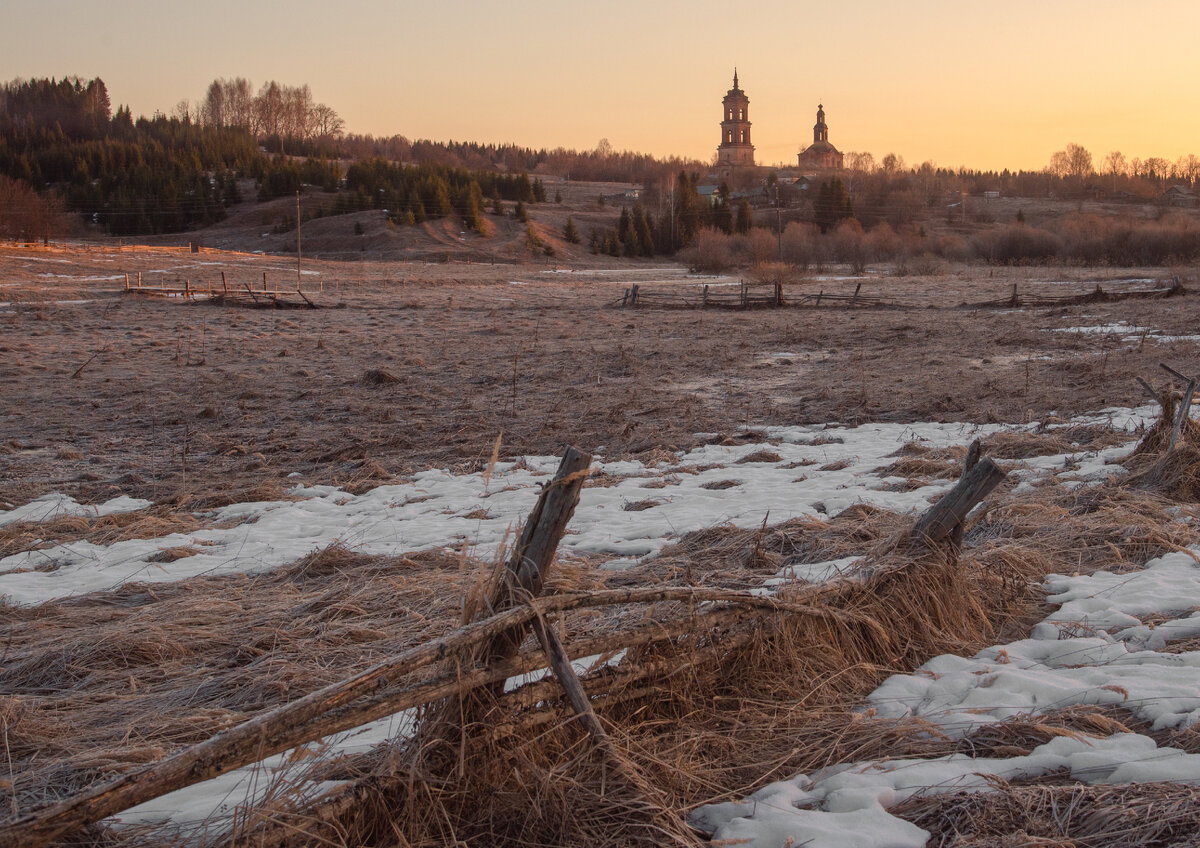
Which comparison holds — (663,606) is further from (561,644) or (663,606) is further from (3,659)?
(3,659)

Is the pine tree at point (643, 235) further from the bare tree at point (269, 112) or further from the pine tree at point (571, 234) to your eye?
the bare tree at point (269, 112)

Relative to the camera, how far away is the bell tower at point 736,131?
170 metres

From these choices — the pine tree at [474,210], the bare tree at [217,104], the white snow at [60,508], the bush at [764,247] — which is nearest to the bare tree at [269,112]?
the bare tree at [217,104]

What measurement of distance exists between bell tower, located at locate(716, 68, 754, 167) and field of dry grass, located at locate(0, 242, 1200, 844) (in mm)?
153144

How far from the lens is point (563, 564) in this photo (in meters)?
5.89

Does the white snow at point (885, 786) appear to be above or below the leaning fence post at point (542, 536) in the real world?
below

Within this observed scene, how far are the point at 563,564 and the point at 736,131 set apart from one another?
17644cm

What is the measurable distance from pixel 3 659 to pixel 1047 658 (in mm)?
5137

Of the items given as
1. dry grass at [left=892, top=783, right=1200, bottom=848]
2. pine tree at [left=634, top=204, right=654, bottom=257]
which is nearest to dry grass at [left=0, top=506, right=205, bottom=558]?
dry grass at [left=892, top=783, right=1200, bottom=848]

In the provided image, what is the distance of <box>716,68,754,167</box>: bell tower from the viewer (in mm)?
169875

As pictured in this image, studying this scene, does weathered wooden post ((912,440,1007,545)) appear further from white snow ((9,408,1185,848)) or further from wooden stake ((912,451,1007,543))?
white snow ((9,408,1185,848))

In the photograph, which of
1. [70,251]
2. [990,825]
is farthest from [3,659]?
[70,251]

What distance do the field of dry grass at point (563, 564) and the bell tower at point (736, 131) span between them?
502 ft

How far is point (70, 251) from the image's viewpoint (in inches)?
2132
